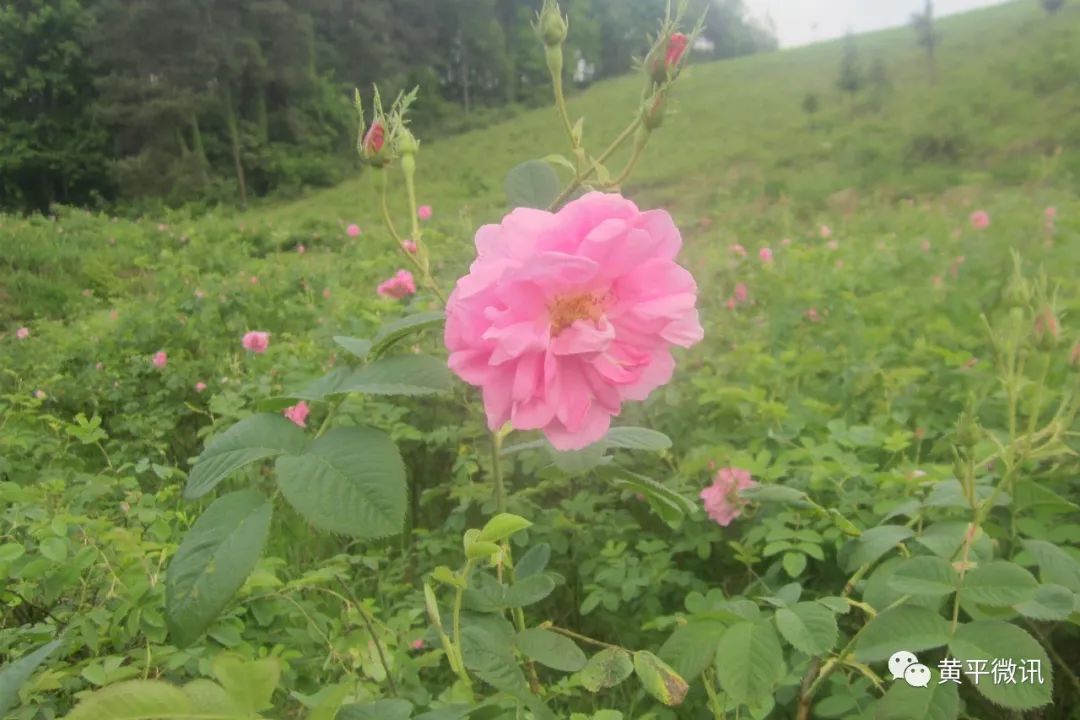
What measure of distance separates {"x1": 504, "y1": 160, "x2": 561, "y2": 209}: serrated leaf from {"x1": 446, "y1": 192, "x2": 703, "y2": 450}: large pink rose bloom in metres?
0.13

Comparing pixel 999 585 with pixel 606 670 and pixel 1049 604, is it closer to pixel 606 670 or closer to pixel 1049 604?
pixel 1049 604

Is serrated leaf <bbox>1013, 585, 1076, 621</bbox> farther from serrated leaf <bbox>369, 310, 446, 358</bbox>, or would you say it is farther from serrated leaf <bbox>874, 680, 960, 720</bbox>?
serrated leaf <bbox>369, 310, 446, 358</bbox>

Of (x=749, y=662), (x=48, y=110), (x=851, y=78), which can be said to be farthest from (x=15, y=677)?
(x=48, y=110)

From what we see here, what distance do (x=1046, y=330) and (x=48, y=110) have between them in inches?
730

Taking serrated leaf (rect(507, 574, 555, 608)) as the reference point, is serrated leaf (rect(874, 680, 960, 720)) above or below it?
below

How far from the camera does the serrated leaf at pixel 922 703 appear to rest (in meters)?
0.59

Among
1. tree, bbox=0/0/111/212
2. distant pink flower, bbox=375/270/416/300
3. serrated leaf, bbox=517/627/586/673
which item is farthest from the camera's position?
tree, bbox=0/0/111/212

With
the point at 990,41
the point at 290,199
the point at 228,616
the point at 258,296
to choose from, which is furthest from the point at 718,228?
the point at 990,41

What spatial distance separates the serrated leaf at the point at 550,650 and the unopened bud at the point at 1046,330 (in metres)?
0.51

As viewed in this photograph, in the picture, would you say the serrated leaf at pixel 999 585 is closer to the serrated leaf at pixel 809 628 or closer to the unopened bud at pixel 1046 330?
the serrated leaf at pixel 809 628

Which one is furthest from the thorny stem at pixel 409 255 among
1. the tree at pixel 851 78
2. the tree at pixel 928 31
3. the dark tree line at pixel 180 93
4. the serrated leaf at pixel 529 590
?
the tree at pixel 928 31

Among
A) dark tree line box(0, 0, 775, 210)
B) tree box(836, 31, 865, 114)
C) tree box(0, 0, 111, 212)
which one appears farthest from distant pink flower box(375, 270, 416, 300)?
tree box(0, 0, 111, 212)

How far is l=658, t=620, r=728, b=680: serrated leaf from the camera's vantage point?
2.22 ft

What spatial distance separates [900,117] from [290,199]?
11585 mm
